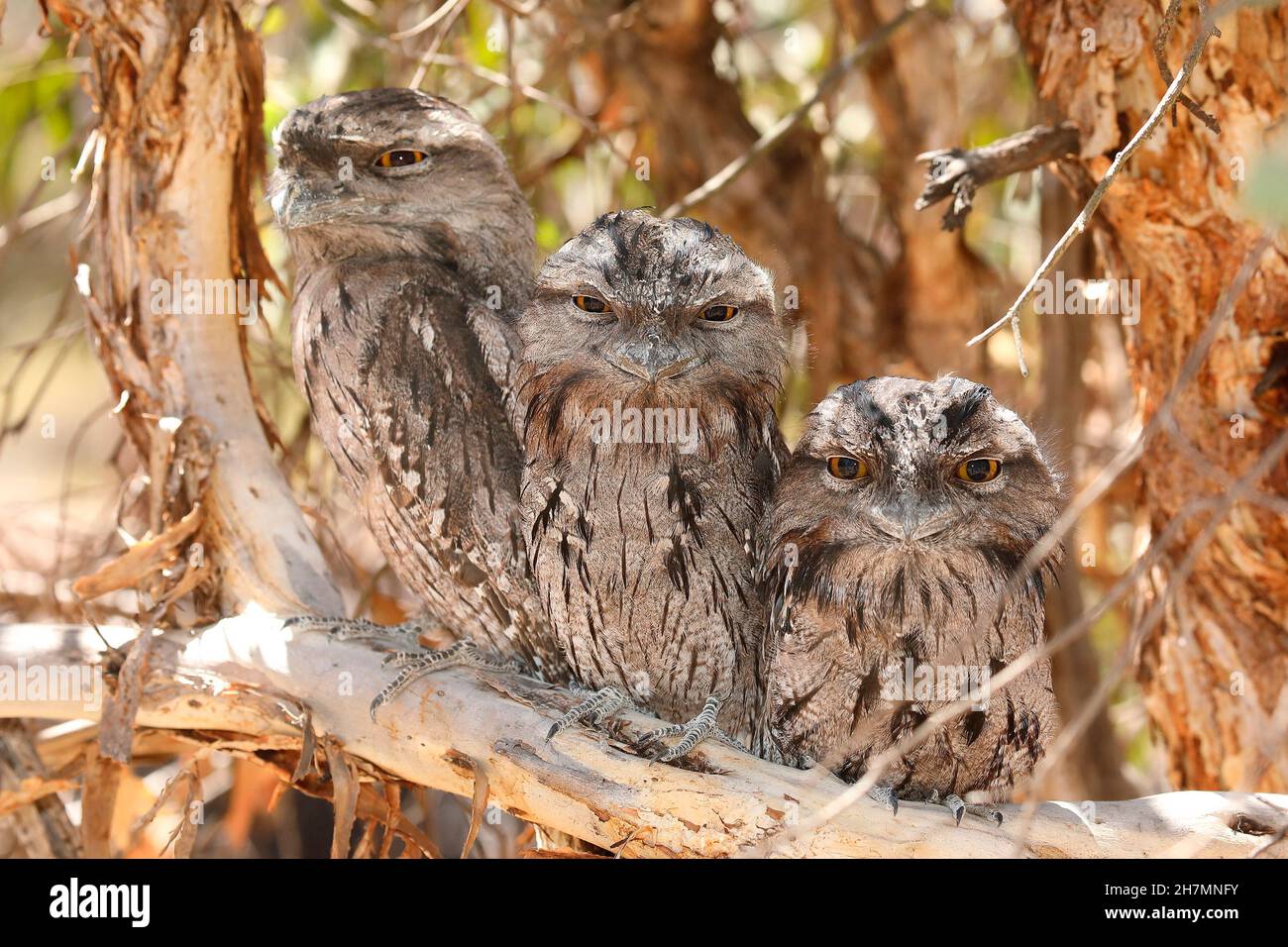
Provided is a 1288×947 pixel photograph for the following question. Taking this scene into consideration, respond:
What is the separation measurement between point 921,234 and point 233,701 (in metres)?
2.87

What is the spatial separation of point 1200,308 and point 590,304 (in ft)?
5.08

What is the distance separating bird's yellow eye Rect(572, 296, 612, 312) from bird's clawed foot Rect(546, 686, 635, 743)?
0.86m

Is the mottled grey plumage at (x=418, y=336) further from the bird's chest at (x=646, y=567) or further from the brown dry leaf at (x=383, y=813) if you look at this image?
the brown dry leaf at (x=383, y=813)

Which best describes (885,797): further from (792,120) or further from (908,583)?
(792,120)

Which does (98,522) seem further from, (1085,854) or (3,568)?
(1085,854)

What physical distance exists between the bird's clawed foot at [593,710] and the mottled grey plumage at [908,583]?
1.14ft

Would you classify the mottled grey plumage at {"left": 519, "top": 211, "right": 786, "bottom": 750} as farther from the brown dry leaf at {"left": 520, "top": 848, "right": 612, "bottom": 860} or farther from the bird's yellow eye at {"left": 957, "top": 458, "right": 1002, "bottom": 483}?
the bird's yellow eye at {"left": 957, "top": 458, "right": 1002, "bottom": 483}

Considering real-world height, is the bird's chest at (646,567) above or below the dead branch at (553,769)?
above

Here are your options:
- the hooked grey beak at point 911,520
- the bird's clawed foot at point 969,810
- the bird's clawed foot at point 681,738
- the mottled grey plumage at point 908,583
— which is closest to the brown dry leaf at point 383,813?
the bird's clawed foot at point 681,738

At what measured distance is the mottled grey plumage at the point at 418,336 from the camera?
2.87 m

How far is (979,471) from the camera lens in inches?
95.6

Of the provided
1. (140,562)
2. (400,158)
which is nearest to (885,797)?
(400,158)

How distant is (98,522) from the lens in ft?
14.8
